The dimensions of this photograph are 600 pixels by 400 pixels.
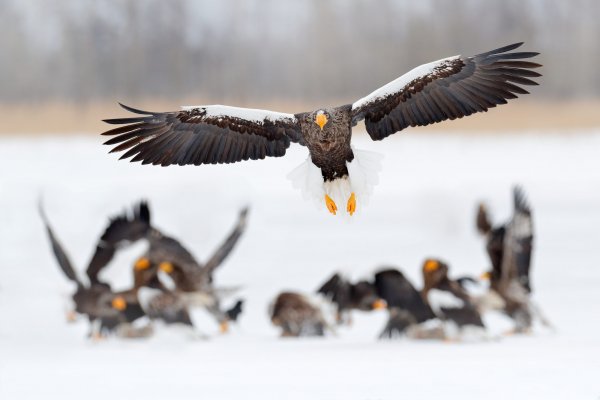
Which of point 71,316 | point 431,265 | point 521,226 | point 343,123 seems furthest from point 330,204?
point 71,316

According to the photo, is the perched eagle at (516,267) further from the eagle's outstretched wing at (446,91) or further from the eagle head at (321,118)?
the eagle head at (321,118)

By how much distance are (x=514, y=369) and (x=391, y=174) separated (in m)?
7.94

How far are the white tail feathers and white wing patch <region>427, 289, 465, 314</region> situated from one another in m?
2.15

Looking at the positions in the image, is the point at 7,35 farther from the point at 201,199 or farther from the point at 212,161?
the point at 212,161

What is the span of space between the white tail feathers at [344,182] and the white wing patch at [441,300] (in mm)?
2149

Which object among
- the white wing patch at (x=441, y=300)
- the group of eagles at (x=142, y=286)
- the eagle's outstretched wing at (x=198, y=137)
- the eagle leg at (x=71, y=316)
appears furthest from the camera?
the eagle leg at (x=71, y=316)

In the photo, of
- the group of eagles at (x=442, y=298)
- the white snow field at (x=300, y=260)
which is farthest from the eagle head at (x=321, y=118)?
the group of eagles at (x=442, y=298)

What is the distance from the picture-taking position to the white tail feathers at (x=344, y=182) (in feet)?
18.0

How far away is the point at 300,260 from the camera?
1069 cm

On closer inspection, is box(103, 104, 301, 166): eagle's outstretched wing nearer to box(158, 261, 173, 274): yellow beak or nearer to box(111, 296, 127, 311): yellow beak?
box(158, 261, 173, 274): yellow beak

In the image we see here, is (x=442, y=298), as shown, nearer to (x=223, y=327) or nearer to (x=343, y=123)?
(x=223, y=327)

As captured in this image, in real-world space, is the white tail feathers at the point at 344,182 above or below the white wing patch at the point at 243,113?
below

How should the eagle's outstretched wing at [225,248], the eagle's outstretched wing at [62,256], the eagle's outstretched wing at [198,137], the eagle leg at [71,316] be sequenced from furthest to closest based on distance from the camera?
the eagle leg at [71,316]
the eagle's outstretched wing at [225,248]
the eagle's outstretched wing at [62,256]
the eagle's outstretched wing at [198,137]

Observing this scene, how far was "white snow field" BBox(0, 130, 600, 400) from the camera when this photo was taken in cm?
568
